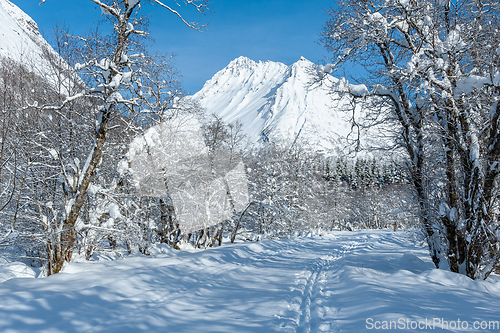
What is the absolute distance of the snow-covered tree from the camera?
236 inches

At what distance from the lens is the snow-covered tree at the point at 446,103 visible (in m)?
6.00

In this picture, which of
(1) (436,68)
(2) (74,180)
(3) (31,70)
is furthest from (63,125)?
(1) (436,68)

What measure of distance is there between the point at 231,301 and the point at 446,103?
6.90 m

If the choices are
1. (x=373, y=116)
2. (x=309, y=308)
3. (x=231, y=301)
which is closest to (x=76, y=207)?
(x=231, y=301)

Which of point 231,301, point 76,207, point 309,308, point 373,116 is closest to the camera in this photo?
point 309,308

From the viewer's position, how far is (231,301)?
5195mm

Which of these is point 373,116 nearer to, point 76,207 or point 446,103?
point 446,103

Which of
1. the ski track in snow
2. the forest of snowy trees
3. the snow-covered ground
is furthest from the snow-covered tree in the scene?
the ski track in snow

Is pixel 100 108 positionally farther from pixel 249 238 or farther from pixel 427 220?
pixel 249 238

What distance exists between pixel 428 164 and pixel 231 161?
39.1 feet

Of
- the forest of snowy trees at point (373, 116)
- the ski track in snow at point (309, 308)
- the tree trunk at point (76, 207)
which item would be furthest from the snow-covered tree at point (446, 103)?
the tree trunk at point (76, 207)

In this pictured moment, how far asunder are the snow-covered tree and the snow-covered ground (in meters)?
1.35

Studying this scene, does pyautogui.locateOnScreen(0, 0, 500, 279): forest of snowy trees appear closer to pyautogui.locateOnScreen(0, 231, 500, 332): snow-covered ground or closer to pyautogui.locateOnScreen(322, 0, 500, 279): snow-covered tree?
pyautogui.locateOnScreen(322, 0, 500, 279): snow-covered tree

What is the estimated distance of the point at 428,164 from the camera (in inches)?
308
